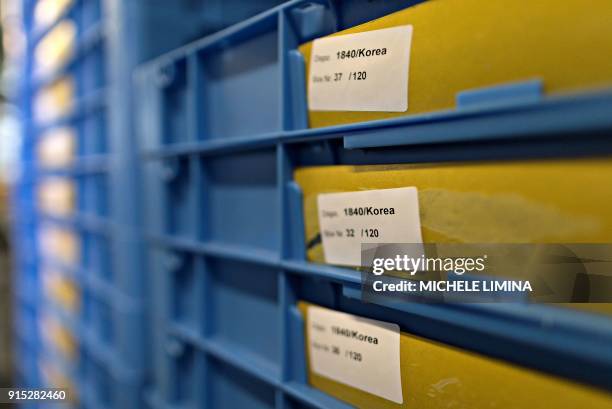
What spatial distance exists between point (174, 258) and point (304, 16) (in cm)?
54

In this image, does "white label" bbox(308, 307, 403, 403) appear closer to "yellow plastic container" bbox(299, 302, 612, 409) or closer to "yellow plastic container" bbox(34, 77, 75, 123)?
"yellow plastic container" bbox(299, 302, 612, 409)

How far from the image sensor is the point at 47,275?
179cm

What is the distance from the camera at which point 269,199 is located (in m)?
0.76

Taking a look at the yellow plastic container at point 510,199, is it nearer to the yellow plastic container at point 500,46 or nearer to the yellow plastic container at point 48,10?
the yellow plastic container at point 500,46

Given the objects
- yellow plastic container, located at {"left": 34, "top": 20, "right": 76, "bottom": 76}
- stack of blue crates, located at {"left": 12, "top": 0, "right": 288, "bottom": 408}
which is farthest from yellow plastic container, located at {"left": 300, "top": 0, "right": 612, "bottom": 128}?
yellow plastic container, located at {"left": 34, "top": 20, "right": 76, "bottom": 76}

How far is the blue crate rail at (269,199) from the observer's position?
414mm

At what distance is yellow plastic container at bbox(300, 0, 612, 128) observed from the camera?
1.29ft

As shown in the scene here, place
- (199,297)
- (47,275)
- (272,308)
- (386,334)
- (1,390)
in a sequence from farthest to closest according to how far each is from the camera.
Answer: (47,275) → (1,390) → (199,297) → (272,308) → (386,334)

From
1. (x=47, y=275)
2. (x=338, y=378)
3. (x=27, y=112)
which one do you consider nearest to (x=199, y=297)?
(x=338, y=378)

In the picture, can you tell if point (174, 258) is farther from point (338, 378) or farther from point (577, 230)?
point (577, 230)

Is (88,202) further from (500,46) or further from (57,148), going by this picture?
(500,46)

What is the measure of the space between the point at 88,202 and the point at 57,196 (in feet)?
1.07

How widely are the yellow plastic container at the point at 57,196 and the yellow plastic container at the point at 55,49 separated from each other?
1.30 feet

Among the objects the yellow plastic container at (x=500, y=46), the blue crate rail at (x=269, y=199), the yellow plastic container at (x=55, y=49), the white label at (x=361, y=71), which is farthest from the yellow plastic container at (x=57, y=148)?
the yellow plastic container at (x=500, y=46)
